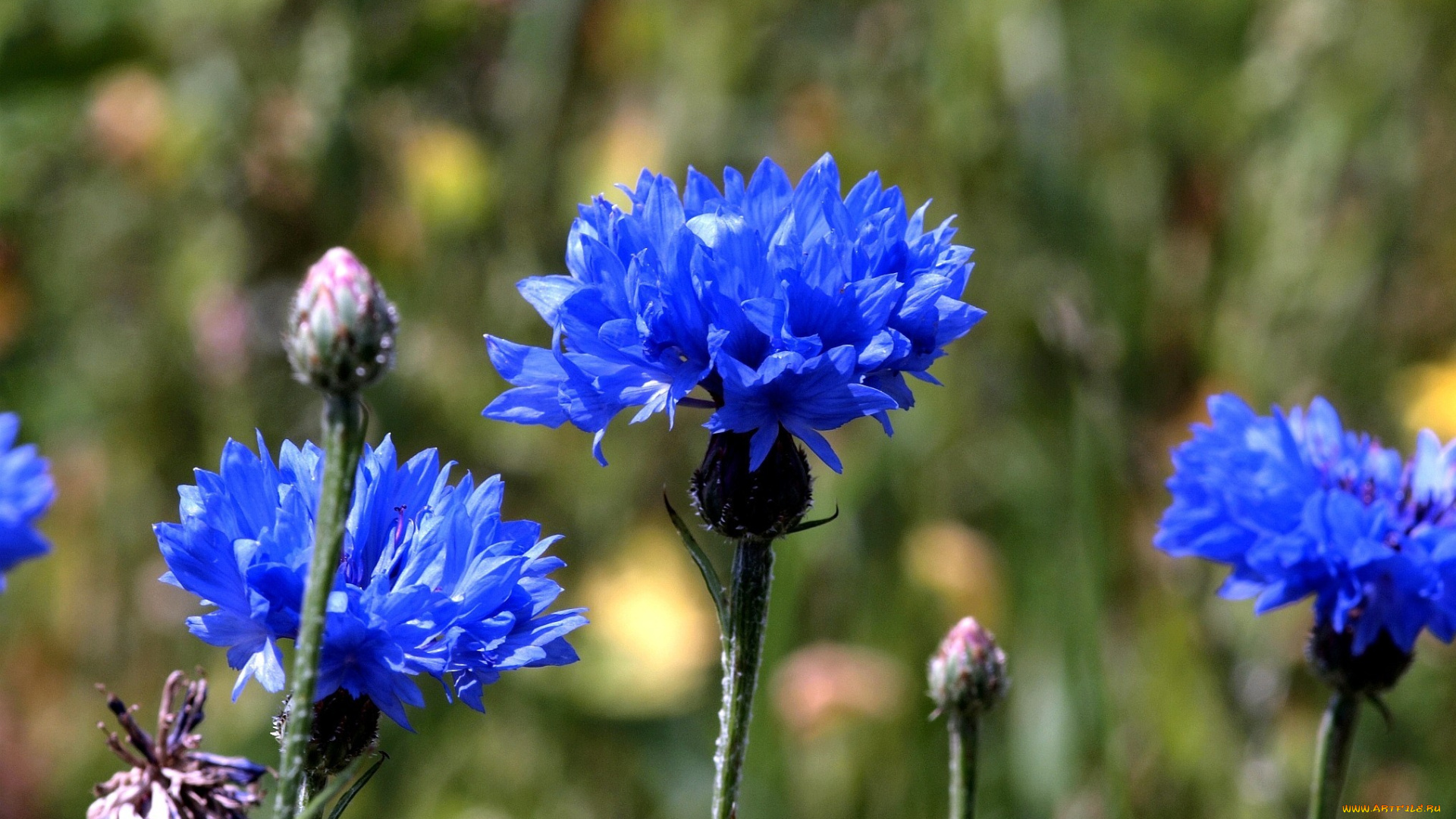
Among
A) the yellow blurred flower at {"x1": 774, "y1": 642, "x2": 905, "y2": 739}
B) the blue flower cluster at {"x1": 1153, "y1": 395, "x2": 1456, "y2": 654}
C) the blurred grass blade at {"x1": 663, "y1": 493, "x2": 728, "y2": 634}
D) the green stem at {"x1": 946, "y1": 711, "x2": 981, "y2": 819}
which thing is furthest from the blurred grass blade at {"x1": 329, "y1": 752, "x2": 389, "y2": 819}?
the yellow blurred flower at {"x1": 774, "y1": 642, "x2": 905, "y2": 739}

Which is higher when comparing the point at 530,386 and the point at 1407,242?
the point at 1407,242

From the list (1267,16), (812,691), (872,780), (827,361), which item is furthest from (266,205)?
(1267,16)

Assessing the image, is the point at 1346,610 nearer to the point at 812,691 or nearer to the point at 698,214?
the point at 698,214

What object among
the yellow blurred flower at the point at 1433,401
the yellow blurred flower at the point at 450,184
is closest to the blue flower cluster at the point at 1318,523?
the yellow blurred flower at the point at 1433,401

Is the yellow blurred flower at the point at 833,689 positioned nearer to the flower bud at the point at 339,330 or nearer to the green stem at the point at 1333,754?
the green stem at the point at 1333,754

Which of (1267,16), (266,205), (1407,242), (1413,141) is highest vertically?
(1267,16)

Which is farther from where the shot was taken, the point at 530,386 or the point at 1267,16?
the point at 1267,16

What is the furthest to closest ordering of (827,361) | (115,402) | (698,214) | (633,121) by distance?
(633,121)
(115,402)
(698,214)
(827,361)

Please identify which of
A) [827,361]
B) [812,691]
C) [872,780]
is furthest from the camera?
[872,780]
